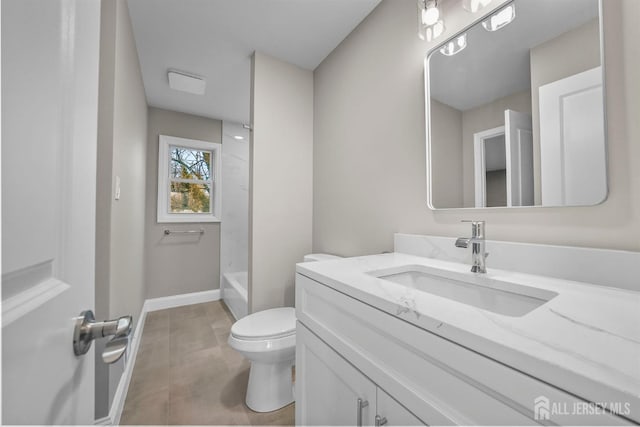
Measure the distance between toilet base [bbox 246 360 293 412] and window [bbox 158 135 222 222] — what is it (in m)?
2.28

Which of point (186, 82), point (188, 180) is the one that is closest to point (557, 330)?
point (186, 82)

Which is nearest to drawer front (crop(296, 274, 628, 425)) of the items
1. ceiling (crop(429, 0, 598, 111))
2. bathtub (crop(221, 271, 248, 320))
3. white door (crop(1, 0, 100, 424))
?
white door (crop(1, 0, 100, 424))

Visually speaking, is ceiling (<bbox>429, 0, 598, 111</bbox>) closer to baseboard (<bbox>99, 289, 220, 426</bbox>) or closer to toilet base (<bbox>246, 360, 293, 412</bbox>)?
baseboard (<bbox>99, 289, 220, 426</bbox>)

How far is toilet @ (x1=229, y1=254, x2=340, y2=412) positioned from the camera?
54.0 inches

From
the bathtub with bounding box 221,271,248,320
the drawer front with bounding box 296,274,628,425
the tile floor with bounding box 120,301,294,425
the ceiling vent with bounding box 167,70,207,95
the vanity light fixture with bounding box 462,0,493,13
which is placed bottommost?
the tile floor with bounding box 120,301,294,425

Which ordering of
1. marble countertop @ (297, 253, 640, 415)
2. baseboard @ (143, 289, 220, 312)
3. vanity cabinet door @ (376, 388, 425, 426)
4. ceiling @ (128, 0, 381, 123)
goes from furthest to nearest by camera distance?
baseboard @ (143, 289, 220, 312)
ceiling @ (128, 0, 381, 123)
vanity cabinet door @ (376, 388, 425, 426)
marble countertop @ (297, 253, 640, 415)

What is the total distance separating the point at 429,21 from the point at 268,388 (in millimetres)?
2085

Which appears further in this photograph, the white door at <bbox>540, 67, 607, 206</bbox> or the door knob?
the white door at <bbox>540, 67, 607, 206</bbox>

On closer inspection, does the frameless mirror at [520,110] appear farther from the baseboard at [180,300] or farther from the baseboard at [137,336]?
the baseboard at [180,300]

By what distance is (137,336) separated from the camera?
2133mm

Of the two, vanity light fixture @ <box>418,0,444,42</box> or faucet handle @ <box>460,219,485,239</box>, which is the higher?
vanity light fixture @ <box>418,0,444,42</box>

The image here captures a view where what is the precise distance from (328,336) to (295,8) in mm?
1878

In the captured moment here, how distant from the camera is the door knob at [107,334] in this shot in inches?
15.4

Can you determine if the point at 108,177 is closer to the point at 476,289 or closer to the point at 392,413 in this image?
the point at 392,413
